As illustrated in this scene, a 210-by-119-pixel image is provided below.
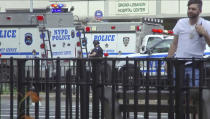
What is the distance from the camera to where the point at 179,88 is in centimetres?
630

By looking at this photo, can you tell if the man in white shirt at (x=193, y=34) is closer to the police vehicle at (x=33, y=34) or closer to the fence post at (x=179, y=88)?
the fence post at (x=179, y=88)

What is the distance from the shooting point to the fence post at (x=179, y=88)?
6301 mm

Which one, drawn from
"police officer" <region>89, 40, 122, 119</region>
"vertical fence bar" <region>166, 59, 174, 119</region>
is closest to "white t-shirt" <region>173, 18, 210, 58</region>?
"vertical fence bar" <region>166, 59, 174, 119</region>

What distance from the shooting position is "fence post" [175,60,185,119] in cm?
630

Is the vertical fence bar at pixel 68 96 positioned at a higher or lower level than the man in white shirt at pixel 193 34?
lower

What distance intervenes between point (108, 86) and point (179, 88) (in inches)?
30.7

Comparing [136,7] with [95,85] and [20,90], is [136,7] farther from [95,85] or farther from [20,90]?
[95,85]

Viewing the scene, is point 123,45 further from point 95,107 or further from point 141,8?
point 95,107

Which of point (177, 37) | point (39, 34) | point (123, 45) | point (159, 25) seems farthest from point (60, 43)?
point (177, 37)

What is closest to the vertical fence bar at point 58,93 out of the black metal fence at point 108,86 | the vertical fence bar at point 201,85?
the black metal fence at point 108,86

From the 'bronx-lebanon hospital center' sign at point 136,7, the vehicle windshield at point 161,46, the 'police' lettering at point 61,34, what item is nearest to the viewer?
the vehicle windshield at point 161,46

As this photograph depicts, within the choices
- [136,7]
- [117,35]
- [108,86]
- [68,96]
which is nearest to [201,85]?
[108,86]

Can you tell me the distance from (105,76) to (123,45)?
19.5 metres

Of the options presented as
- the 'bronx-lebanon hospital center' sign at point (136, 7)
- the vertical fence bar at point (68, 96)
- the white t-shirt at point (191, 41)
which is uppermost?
the 'bronx-lebanon hospital center' sign at point (136, 7)
